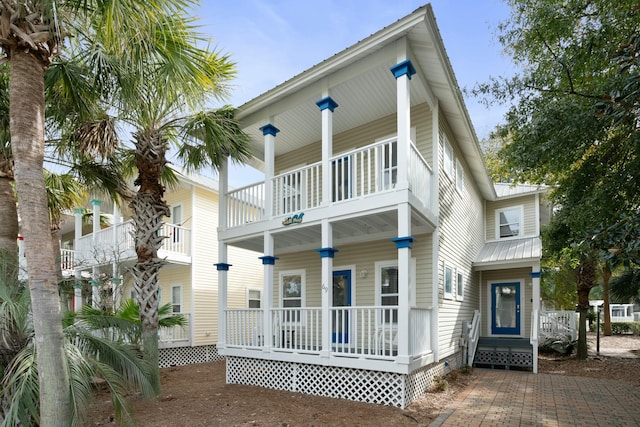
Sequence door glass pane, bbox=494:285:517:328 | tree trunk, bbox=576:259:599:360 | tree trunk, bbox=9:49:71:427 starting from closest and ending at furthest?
tree trunk, bbox=9:49:71:427, tree trunk, bbox=576:259:599:360, door glass pane, bbox=494:285:517:328

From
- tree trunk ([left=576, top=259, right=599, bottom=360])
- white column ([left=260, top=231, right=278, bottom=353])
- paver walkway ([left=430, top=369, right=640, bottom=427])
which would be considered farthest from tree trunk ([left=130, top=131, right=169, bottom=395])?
tree trunk ([left=576, top=259, right=599, bottom=360])

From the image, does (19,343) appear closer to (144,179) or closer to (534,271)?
(144,179)

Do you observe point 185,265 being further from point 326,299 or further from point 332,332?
point 326,299

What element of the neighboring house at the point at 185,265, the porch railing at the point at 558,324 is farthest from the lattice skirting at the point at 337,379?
the porch railing at the point at 558,324

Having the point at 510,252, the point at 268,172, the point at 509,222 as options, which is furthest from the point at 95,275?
the point at 509,222

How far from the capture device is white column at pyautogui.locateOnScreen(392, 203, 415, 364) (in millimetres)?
7137

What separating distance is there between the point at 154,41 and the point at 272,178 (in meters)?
4.51

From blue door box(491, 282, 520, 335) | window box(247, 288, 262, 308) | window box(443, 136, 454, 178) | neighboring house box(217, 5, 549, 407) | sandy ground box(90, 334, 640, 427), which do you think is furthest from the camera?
window box(247, 288, 262, 308)

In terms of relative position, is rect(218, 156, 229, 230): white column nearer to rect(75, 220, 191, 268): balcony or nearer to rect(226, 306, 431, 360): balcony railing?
rect(226, 306, 431, 360): balcony railing

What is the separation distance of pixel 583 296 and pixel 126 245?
1618 centimetres

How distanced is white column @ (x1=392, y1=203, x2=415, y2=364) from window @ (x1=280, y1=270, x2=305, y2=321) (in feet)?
17.3

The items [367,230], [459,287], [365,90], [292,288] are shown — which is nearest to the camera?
[365,90]

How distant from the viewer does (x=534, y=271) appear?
531 inches

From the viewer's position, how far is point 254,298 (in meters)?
18.0
